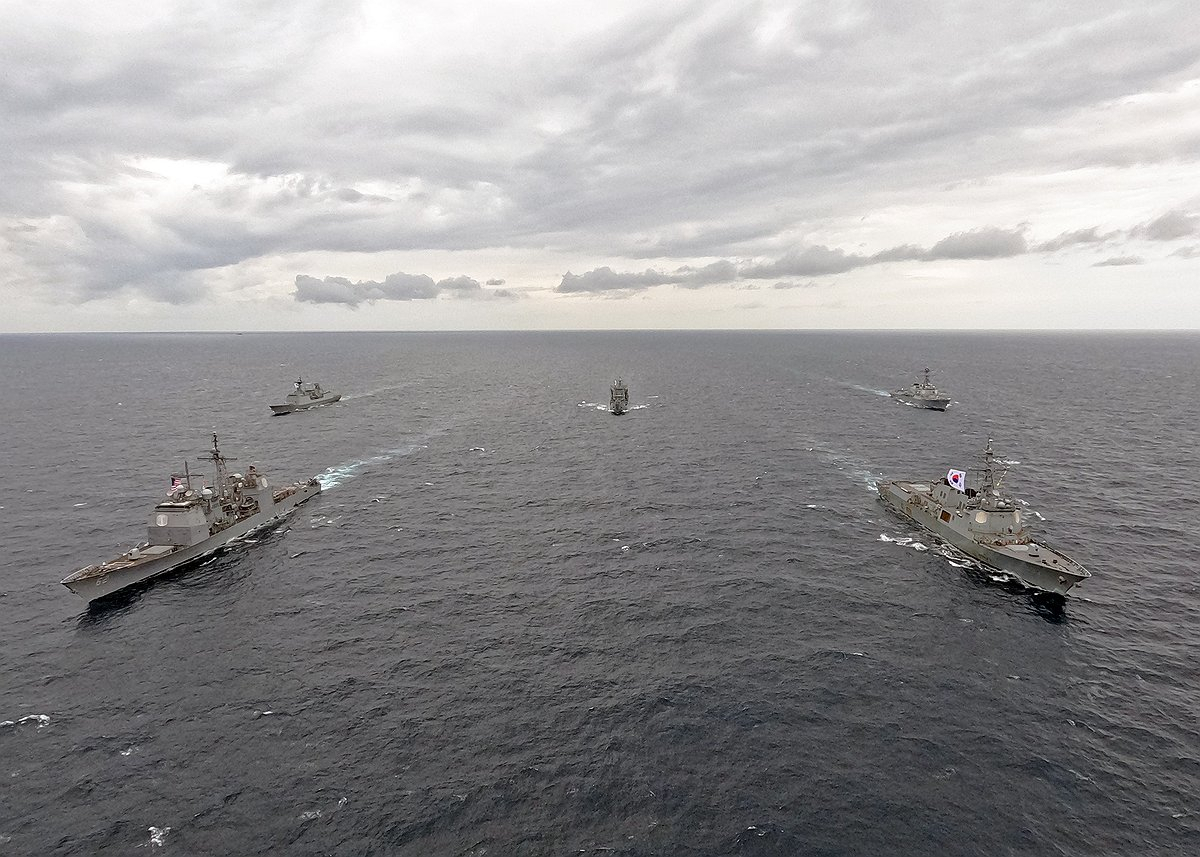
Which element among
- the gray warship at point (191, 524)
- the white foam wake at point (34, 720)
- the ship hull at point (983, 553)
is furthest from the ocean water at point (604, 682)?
the gray warship at point (191, 524)

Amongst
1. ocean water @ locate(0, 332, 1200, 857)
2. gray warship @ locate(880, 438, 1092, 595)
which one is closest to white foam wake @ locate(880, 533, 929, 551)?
ocean water @ locate(0, 332, 1200, 857)

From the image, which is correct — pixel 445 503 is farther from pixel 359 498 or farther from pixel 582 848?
pixel 582 848

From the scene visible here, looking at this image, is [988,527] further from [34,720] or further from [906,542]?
[34,720]

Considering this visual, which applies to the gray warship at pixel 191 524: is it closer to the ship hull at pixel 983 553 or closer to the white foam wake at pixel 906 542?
the white foam wake at pixel 906 542

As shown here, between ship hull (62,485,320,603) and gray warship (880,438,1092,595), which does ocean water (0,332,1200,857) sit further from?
gray warship (880,438,1092,595)

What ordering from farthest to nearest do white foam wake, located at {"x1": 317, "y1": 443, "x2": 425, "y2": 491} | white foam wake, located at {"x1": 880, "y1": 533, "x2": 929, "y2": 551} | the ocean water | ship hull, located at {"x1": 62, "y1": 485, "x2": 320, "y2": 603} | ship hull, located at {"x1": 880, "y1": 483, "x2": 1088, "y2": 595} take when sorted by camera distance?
white foam wake, located at {"x1": 317, "y1": 443, "x2": 425, "y2": 491} < white foam wake, located at {"x1": 880, "y1": 533, "x2": 929, "y2": 551} < ship hull, located at {"x1": 62, "y1": 485, "x2": 320, "y2": 603} < ship hull, located at {"x1": 880, "y1": 483, "x2": 1088, "y2": 595} < the ocean water

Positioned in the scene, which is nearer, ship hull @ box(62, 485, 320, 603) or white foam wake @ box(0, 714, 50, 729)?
white foam wake @ box(0, 714, 50, 729)

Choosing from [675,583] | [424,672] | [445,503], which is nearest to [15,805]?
[424,672]
